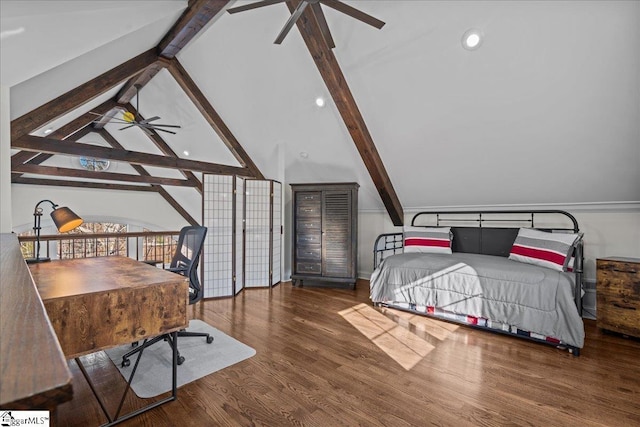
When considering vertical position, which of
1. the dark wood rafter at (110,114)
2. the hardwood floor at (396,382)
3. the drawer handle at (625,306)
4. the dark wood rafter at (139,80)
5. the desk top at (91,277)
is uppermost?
the dark wood rafter at (139,80)

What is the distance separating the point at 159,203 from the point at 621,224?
8948mm

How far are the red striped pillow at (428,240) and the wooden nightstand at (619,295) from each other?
4.88 feet

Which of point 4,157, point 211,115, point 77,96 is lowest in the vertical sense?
point 4,157

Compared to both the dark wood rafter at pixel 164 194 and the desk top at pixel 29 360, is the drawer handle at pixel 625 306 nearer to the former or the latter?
the desk top at pixel 29 360

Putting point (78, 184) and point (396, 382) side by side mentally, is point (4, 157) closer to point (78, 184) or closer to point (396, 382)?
point (396, 382)

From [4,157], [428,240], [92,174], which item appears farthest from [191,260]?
[92,174]

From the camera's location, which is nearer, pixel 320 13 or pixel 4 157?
pixel 4 157

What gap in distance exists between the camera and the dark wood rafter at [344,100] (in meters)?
3.01

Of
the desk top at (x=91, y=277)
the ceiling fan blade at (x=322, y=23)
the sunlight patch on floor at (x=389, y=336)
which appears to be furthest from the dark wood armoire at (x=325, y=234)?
the desk top at (x=91, y=277)

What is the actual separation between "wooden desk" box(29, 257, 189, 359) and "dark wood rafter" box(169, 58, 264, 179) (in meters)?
3.41

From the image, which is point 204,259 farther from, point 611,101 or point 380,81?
point 611,101

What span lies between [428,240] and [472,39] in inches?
93.7

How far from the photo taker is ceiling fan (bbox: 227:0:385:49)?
2.13 m

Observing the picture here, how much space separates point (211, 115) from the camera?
4.91m
